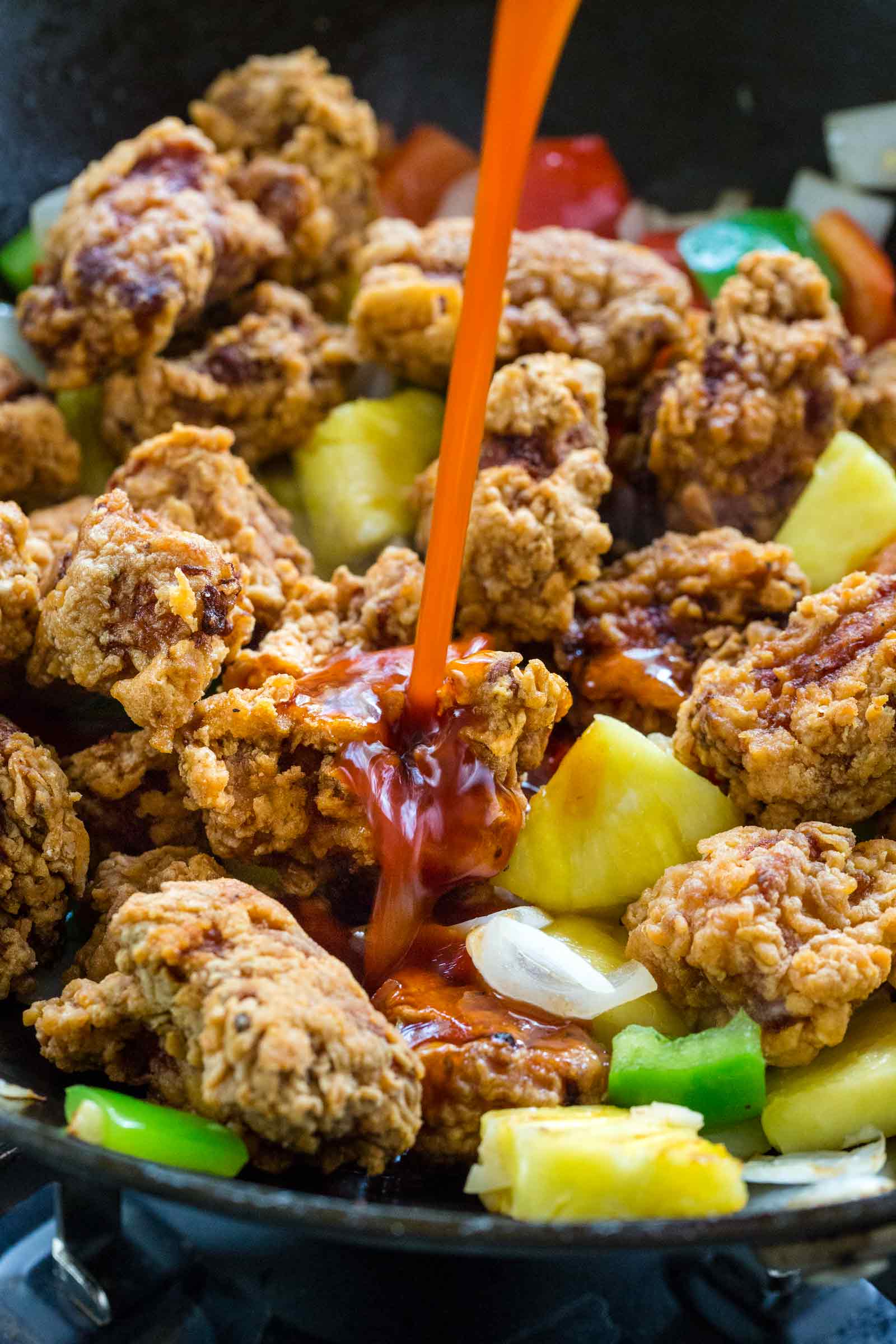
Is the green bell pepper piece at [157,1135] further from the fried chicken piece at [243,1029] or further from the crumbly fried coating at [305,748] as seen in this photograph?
the crumbly fried coating at [305,748]

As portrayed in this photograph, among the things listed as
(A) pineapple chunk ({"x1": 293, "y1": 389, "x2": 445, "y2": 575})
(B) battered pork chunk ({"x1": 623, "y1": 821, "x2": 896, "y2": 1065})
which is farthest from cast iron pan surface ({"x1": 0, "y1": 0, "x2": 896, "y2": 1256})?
(B) battered pork chunk ({"x1": 623, "y1": 821, "x2": 896, "y2": 1065})

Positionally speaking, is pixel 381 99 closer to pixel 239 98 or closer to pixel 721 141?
pixel 239 98

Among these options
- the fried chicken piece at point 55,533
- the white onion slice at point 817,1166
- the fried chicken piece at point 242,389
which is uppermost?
the fried chicken piece at point 242,389

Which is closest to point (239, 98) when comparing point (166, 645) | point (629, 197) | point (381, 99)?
point (381, 99)

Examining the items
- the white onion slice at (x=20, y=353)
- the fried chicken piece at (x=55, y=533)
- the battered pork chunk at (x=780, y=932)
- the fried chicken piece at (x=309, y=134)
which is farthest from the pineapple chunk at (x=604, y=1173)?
the fried chicken piece at (x=309, y=134)

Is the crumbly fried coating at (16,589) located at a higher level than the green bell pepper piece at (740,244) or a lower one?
lower
